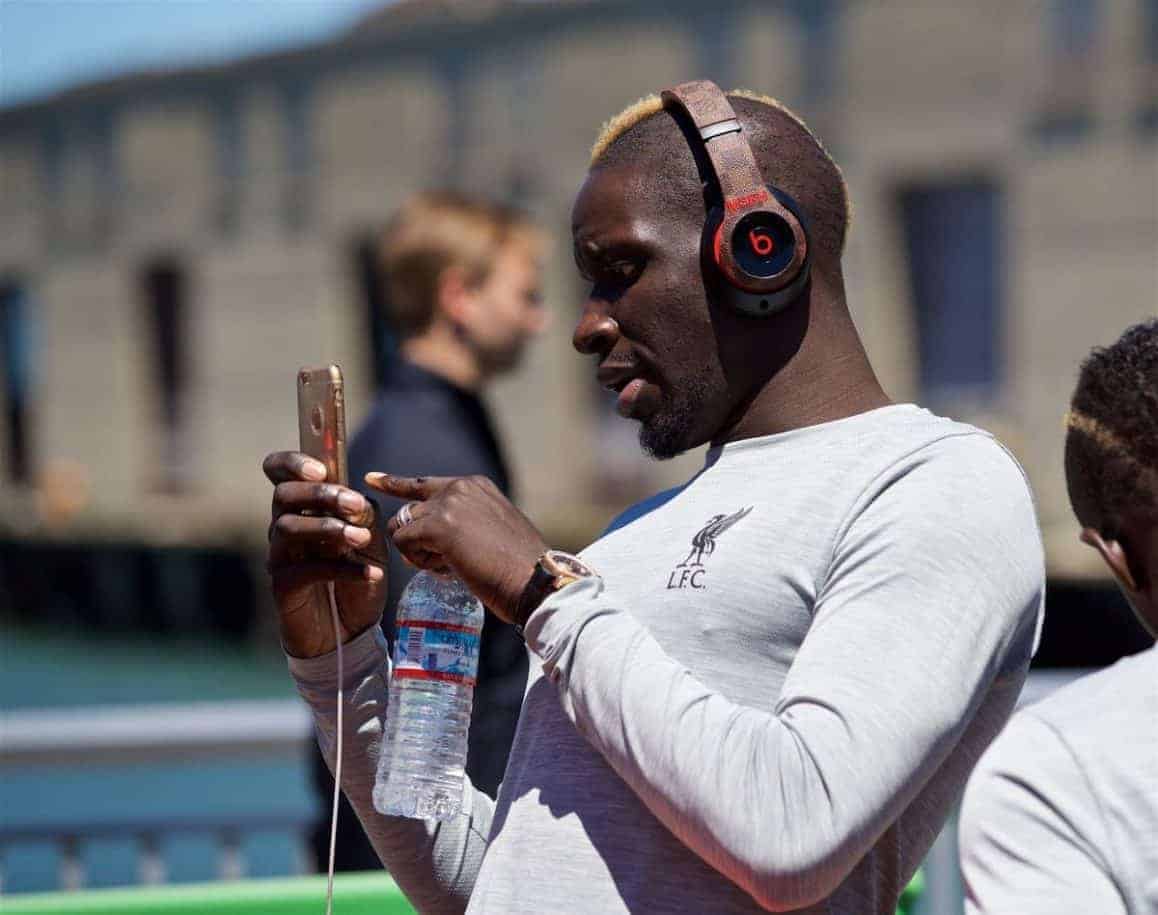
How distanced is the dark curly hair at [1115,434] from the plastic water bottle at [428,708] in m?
0.62

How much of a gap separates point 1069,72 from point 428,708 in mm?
20664

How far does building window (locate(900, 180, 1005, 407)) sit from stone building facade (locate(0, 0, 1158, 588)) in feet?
0.10

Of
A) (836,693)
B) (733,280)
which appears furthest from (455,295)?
(836,693)

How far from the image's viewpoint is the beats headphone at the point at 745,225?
165 cm

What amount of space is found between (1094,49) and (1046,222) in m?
2.10

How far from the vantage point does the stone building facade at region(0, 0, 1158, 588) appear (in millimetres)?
20906

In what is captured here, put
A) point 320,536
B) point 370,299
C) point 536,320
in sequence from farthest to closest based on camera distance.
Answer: point 370,299, point 536,320, point 320,536

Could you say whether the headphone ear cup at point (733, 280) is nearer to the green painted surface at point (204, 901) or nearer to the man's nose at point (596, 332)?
the man's nose at point (596, 332)

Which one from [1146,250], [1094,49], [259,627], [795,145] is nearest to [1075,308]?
[1146,250]

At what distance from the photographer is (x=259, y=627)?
2984 cm

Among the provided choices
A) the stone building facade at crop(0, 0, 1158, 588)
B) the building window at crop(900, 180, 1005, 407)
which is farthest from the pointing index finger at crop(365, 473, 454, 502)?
the building window at crop(900, 180, 1005, 407)

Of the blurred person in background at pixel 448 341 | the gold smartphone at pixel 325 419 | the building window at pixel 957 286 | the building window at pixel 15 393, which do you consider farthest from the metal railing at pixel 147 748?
the building window at pixel 15 393

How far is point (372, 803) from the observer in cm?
190

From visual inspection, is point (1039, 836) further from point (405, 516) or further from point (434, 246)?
point (434, 246)
